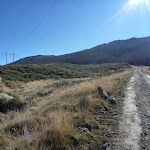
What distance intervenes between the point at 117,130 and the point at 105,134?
553 millimetres

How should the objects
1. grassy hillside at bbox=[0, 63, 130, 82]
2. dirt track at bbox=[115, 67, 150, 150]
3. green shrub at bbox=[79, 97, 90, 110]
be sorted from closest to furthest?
dirt track at bbox=[115, 67, 150, 150], green shrub at bbox=[79, 97, 90, 110], grassy hillside at bbox=[0, 63, 130, 82]

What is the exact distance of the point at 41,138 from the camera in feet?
11.5

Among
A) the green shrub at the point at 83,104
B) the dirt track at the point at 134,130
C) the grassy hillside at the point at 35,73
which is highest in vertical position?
the grassy hillside at the point at 35,73

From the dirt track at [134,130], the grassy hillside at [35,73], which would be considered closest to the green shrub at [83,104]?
the dirt track at [134,130]

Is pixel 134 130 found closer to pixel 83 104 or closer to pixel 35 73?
pixel 83 104

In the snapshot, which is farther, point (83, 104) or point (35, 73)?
point (35, 73)

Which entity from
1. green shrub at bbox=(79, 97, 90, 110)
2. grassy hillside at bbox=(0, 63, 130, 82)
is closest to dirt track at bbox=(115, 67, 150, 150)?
green shrub at bbox=(79, 97, 90, 110)

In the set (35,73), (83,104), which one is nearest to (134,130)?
(83,104)

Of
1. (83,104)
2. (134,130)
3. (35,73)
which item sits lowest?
(134,130)

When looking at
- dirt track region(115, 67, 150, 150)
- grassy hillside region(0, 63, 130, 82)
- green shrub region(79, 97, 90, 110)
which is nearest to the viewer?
dirt track region(115, 67, 150, 150)

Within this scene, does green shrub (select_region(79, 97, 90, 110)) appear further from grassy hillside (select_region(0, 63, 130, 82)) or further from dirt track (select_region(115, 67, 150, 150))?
grassy hillside (select_region(0, 63, 130, 82))

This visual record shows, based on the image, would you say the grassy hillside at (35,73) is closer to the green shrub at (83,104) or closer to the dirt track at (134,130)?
the green shrub at (83,104)

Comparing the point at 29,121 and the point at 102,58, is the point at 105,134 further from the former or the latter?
the point at 102,58

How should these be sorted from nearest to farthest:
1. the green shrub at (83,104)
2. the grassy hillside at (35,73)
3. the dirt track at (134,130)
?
the dirt track at (134,130) → the green shrub at (83,104) → the grassy hillside at (35,73)
